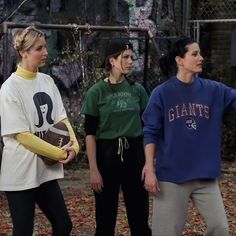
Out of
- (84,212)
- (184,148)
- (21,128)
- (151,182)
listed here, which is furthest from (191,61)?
(84,212)

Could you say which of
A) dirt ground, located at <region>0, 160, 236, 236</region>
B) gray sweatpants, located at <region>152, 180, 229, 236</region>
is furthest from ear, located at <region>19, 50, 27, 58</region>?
dirt ground, located at <region>0, 160, 236, 236</region>

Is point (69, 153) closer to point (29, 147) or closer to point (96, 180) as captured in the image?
point (29, 147)

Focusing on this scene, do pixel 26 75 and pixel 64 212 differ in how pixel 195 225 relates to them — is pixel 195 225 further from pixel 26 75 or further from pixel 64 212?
pixel 26 75

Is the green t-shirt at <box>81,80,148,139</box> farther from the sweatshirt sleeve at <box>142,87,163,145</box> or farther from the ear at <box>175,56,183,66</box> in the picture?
the ear at <box>175,56,183,66</box>

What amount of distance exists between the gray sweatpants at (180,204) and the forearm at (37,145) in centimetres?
78

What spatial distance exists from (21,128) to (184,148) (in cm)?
111

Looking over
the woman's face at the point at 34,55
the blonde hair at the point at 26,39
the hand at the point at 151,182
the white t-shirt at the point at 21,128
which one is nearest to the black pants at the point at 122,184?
the hand at the point at 151,182

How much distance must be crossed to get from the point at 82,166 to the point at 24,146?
613 cm

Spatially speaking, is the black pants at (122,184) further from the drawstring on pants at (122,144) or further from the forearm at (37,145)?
the forearm at (37,145)

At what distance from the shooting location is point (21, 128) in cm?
452

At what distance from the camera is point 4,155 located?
4605mm

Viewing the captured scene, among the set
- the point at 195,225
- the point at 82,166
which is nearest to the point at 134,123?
the point at 195,225

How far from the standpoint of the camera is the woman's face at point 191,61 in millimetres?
4762

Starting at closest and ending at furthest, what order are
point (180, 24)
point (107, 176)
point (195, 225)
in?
point (107, 176)
point (195, 225)
point (180, 24)
